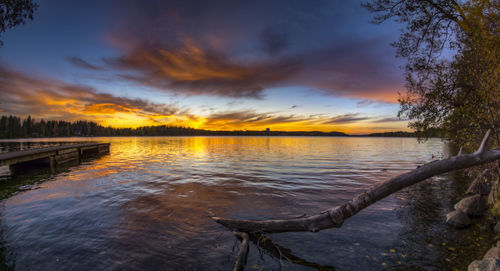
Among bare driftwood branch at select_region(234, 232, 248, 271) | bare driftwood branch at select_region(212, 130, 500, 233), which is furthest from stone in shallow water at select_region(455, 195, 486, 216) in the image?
bare driftwood branch at select_region(234, 232, 248, 271)

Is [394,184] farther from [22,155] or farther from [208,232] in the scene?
[22,155]

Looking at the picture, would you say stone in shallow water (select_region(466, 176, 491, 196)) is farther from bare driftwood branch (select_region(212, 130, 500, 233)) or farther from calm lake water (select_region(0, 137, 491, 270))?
bare driftwood branch (select_region(212, 130, 500, 233))

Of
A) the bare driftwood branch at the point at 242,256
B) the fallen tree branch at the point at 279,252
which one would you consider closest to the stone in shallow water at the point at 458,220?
the fallen tree branch at the point at 279,252

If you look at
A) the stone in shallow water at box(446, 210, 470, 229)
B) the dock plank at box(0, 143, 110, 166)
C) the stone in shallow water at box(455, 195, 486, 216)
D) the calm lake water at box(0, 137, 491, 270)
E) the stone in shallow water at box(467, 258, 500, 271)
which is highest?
the dock plank at box(0, 143, 110, 166)

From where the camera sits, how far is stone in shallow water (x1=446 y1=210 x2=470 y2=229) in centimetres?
836

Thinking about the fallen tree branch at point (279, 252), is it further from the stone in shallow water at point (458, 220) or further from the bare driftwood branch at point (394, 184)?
the stone in shallow water at point (458, 220)

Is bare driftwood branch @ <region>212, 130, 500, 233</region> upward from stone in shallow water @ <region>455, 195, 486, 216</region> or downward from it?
upward

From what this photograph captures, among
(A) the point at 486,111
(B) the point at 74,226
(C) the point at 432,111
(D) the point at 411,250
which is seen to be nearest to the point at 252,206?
(D) the point at 411,250

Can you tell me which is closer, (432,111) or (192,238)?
(192,238)

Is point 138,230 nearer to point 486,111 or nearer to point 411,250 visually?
point 411,250

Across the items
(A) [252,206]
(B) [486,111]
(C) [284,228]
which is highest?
(B) [486,111]

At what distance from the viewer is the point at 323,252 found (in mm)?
6961

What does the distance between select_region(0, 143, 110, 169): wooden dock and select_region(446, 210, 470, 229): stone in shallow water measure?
29367mm

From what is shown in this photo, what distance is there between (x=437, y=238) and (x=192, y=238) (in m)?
8.50
